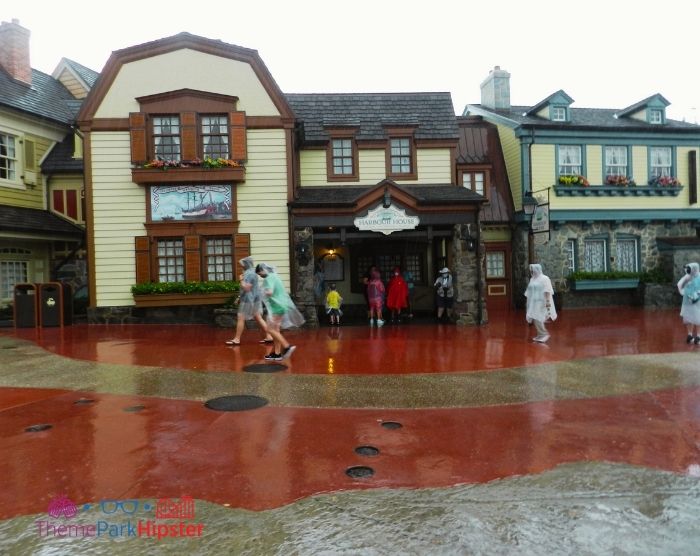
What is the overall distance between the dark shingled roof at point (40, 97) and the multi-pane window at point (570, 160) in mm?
16461

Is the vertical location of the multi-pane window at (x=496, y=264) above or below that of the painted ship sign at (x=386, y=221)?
below

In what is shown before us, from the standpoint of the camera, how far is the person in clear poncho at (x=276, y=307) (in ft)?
28.7

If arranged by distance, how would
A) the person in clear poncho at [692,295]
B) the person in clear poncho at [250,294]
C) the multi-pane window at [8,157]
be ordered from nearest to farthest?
the person in clear poncho at [250,294], the person in clear poncho at [692,295], the multi-pane window at [8,157]

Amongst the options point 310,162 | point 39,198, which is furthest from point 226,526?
point 39,198

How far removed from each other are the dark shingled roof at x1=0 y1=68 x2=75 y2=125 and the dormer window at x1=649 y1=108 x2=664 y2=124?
2044cm

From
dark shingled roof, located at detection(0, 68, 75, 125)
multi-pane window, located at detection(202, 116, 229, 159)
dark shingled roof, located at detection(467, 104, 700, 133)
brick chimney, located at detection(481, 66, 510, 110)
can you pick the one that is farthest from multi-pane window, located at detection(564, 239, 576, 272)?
dark shingled roof, located at detection(0, 68, 75, 125)

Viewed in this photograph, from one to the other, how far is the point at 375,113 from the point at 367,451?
13.6 m

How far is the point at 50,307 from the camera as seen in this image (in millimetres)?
14219

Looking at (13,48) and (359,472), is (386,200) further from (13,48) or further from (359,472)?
(13,48)

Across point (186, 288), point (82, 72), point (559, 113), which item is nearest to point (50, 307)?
point (186, 288)

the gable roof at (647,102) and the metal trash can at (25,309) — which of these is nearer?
the metal trash can at (25,309)

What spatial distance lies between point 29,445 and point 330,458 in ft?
9.24

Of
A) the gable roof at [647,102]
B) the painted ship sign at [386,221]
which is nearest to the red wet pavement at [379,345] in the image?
the painted ship sign at [386,221]

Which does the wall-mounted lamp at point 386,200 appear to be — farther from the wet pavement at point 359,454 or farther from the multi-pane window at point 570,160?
the multi-pane window at point 570,160
